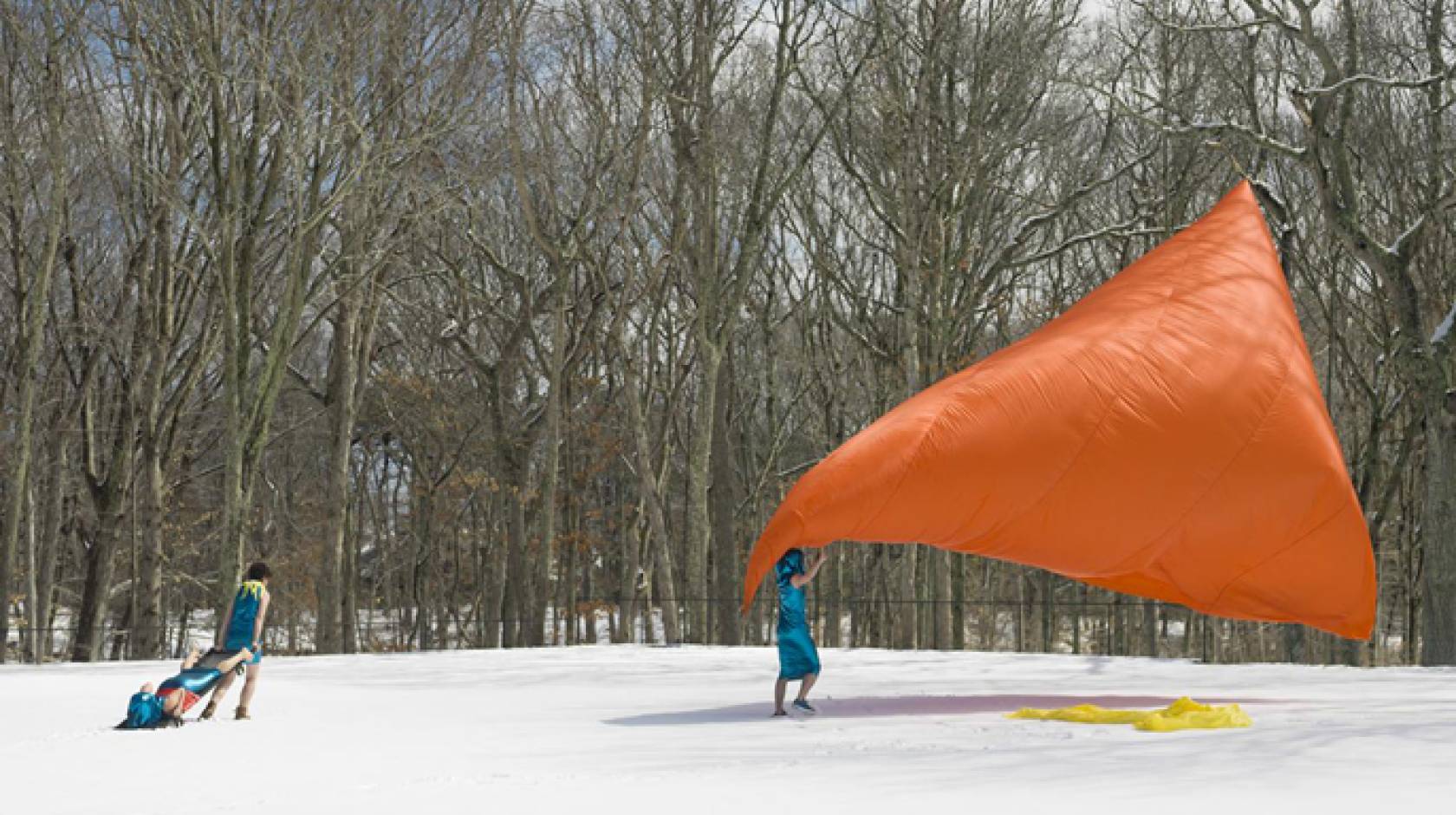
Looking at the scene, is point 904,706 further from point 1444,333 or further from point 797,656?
point 1444,333

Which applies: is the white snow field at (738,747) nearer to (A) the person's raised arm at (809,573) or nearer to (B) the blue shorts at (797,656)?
(B) the blue shorts at (797,656)

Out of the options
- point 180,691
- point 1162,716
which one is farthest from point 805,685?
point 180,691

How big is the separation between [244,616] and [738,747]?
476 cm

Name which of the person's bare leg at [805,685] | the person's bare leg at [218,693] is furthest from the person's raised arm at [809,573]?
the person's bare leg at [218,693]

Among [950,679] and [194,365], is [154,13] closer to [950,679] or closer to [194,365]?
[194,365]

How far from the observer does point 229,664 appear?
13.4 m

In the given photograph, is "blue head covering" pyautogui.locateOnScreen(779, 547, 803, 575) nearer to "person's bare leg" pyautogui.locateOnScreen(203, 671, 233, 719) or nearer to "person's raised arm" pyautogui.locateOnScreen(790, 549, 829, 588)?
"person's raised arm" pyautogui.locateOnScreen(790, 549, 829, 588)

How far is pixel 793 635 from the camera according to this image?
43.2 ft

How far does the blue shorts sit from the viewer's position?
517 inches

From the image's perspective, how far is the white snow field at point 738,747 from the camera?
8.34 metres

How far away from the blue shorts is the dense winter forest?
35.5ft

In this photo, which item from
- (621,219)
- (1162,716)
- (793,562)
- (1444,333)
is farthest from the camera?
(621,219)

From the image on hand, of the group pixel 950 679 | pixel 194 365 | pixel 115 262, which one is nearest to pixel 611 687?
pixel 950 679

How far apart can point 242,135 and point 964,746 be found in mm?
16997
